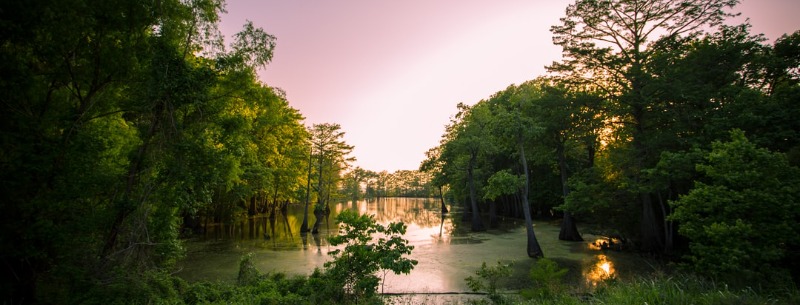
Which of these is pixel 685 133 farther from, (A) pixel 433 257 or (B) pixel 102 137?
(B) pixel 102 137

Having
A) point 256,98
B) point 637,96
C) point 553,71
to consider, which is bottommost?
point 256,98

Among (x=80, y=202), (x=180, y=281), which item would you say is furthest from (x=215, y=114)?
(x=180, y=281)

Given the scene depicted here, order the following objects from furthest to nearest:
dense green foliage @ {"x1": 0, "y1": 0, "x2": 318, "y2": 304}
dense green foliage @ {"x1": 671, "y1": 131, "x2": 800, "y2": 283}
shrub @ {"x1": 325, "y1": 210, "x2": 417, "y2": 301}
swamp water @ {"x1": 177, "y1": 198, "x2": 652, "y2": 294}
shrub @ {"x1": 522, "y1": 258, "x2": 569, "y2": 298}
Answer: swamp water @ {"x1": 177, "y1": 198, "x2": 652, "y2": 294} < shrub @ {"x1": 522, "y1": 258, "x2": 569, "y2": 298} < shrub @ {"x1": 325, "y1": 210, "x2": 417, "y2": 301} < dense green foliage @ {"x1": 671, "y1": 131, "x2": 800, "y2": 283} < dense green foliage @ {"x1": 0, "y1": 0, "x2": 318, "y2": 304}

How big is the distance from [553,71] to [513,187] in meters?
7.02

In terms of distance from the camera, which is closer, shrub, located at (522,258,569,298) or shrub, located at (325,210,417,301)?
shrub, located at (325,210,417,301)

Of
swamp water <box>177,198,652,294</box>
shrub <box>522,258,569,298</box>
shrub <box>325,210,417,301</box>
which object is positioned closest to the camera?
shrub <box>325,210,417,301</box>

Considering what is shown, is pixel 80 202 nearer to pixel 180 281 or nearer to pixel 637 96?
pixel 180 281

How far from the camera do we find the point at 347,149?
3466 centimetres

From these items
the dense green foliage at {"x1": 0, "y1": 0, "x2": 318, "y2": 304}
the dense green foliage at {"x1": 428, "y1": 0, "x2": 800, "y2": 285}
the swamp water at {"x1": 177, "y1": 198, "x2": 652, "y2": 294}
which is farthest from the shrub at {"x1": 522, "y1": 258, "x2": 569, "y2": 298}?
the dense green foliage at {"x1": 0, "y1": 0, "x2": 318, "y2": 304}

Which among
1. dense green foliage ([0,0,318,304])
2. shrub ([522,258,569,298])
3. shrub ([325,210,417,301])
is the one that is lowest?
shrub ([522,258,569,298])

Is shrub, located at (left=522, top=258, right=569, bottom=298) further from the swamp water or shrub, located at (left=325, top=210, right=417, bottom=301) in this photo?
shrub, located at (left=325, top=210, right=417, bottom=301)

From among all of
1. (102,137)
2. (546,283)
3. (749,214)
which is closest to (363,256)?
(546,283)

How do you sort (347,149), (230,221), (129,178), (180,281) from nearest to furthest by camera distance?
1. (129,178)
2. (180,281)
3. (230,221)
4. (347,149)

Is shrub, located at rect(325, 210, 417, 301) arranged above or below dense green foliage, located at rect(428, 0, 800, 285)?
below
